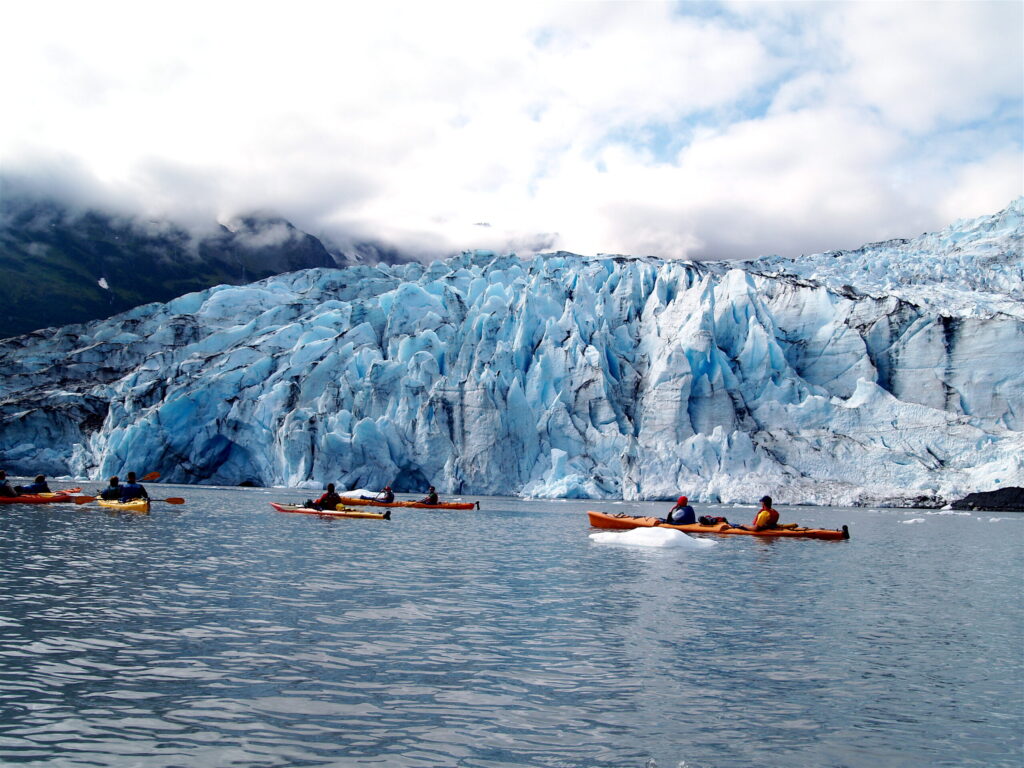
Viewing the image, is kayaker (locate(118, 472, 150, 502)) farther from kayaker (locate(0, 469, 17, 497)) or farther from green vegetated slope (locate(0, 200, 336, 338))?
green vegetated slope (locate(0, 200, 336, 338))

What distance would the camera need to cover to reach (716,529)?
2355 cm

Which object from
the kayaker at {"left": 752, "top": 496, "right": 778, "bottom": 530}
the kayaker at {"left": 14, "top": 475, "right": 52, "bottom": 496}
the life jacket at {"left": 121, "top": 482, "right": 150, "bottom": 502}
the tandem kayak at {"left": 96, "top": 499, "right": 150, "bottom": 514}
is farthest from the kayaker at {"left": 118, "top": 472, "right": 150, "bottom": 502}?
the kayaker at {"left": 752, "top": 496, "right": 778, "bottom": 530}

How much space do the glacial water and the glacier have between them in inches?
1141

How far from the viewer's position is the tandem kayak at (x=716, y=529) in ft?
72.6

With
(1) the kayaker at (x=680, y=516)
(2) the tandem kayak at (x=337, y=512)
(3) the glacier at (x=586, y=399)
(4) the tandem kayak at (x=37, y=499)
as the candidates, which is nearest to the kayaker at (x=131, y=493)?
(4) the tandem kayak at (x=37, y=499)

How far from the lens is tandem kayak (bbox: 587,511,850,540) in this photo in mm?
22141

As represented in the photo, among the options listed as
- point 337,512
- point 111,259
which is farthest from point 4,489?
point 111,259

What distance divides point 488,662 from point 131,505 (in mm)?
19857

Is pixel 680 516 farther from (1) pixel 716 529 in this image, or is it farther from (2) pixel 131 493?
(2) pixel 131 493

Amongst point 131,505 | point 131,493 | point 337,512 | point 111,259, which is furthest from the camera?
point 111,259

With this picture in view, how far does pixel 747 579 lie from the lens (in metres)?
14.0

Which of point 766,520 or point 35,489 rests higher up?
point 35,489

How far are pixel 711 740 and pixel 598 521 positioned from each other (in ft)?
58.3

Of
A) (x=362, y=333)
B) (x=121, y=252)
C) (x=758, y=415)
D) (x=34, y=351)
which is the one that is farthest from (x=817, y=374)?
(x=121, y=252)
